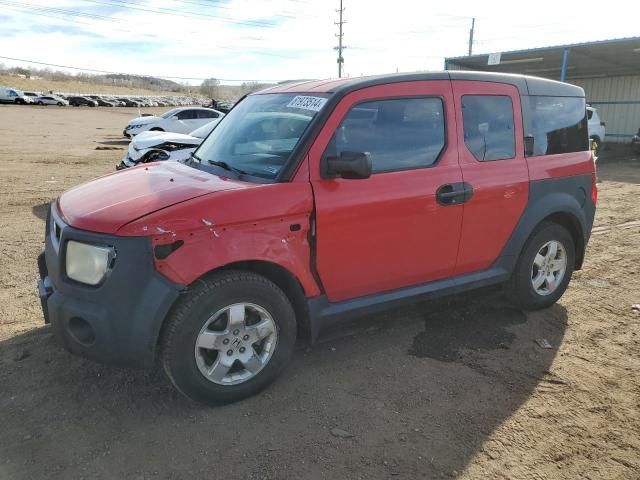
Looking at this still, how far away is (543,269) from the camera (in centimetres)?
444

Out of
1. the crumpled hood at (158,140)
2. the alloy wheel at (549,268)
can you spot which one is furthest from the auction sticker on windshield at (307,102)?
the crumpled hood at (158,140)

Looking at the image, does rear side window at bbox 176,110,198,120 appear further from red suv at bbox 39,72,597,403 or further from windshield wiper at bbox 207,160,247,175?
windshield wiper at bbox 207,160,247,175

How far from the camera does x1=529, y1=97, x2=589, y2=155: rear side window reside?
13.9 feet

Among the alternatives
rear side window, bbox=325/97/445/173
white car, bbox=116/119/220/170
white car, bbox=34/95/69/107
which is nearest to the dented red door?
rear side window, bbox=325/97/445/173

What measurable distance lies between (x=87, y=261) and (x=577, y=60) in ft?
76.1

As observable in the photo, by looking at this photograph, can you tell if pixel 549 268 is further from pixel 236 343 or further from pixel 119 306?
pixel 119 306

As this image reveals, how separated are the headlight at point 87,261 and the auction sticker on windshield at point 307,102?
155 cm

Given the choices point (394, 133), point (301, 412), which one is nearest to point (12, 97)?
point (394, 133)

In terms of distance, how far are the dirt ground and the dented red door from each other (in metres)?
0.61

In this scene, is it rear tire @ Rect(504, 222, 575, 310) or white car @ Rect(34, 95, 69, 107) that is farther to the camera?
white car @ Rect(34, 95, 69, 107)

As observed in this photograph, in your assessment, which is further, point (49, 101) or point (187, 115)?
point (49, 101)

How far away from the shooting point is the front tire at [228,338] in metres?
2.82

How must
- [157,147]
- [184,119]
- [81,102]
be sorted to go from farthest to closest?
[81,102], [184,119], [157,147]

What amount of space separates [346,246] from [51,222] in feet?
6.34
